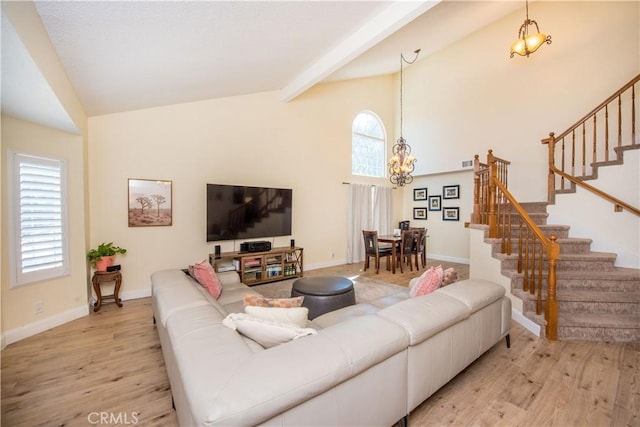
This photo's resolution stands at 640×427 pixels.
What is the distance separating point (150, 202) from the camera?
152 inches

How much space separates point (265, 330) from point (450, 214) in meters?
6.39

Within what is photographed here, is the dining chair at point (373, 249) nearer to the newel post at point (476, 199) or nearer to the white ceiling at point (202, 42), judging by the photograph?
the newel post at point (476, 199)

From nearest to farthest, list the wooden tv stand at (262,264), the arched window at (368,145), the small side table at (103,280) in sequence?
the small side table at (103,280) → the wooden tv stand at (262,264) → the arched window at (368,145)

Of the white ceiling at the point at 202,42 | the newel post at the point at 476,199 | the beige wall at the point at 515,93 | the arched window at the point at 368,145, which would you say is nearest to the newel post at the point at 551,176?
the beige wall at the point at 515,93

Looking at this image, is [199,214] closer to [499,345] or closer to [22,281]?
[22,281]

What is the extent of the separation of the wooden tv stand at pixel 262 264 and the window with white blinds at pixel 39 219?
1.79 metres

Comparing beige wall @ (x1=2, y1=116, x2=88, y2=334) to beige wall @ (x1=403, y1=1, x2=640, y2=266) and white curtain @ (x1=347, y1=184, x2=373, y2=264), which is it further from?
beige wall @ (x1=403, y1=1, x2=640, y2=266)

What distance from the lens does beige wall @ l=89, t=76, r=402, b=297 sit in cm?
364

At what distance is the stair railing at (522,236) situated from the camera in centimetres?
255

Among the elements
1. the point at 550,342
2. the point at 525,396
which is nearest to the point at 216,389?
the point at 525,396

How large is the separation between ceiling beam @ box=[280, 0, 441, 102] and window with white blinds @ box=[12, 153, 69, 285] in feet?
11.3

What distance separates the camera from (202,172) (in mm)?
4285

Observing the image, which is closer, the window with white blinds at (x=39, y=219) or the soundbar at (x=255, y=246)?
the window with white blinds at (x=39, y=219)

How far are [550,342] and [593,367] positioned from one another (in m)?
0.40
